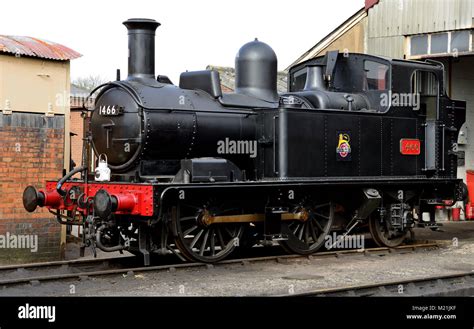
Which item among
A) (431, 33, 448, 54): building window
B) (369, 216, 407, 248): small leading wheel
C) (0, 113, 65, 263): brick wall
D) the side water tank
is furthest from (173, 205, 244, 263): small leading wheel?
(431, 33, 448, 54): building window

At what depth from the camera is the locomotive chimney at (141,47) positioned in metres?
10.5

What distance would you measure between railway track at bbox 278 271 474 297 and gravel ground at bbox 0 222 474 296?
47 cm

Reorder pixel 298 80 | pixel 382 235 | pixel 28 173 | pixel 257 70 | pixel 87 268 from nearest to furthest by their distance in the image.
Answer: pixel 87 268 < pixel 257 70 < pixel 28 173 < pixel 382 235 < pixel 298 80

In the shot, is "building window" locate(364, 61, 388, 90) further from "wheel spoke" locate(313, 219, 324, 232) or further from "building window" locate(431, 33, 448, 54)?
"building window" locate(431, 33, 448, 54)

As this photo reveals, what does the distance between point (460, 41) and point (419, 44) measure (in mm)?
1302

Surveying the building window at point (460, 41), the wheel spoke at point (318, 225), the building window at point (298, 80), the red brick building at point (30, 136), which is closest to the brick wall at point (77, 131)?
the red brick building at point (30, 136)

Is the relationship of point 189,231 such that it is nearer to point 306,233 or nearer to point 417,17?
point 306,233

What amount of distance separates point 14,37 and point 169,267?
5639mm

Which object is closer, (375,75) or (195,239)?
(195,239)

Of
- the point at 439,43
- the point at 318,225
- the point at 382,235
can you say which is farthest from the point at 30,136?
the point at 439,43

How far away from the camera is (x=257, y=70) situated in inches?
456

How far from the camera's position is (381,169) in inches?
486

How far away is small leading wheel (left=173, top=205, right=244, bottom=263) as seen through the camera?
1035cm
